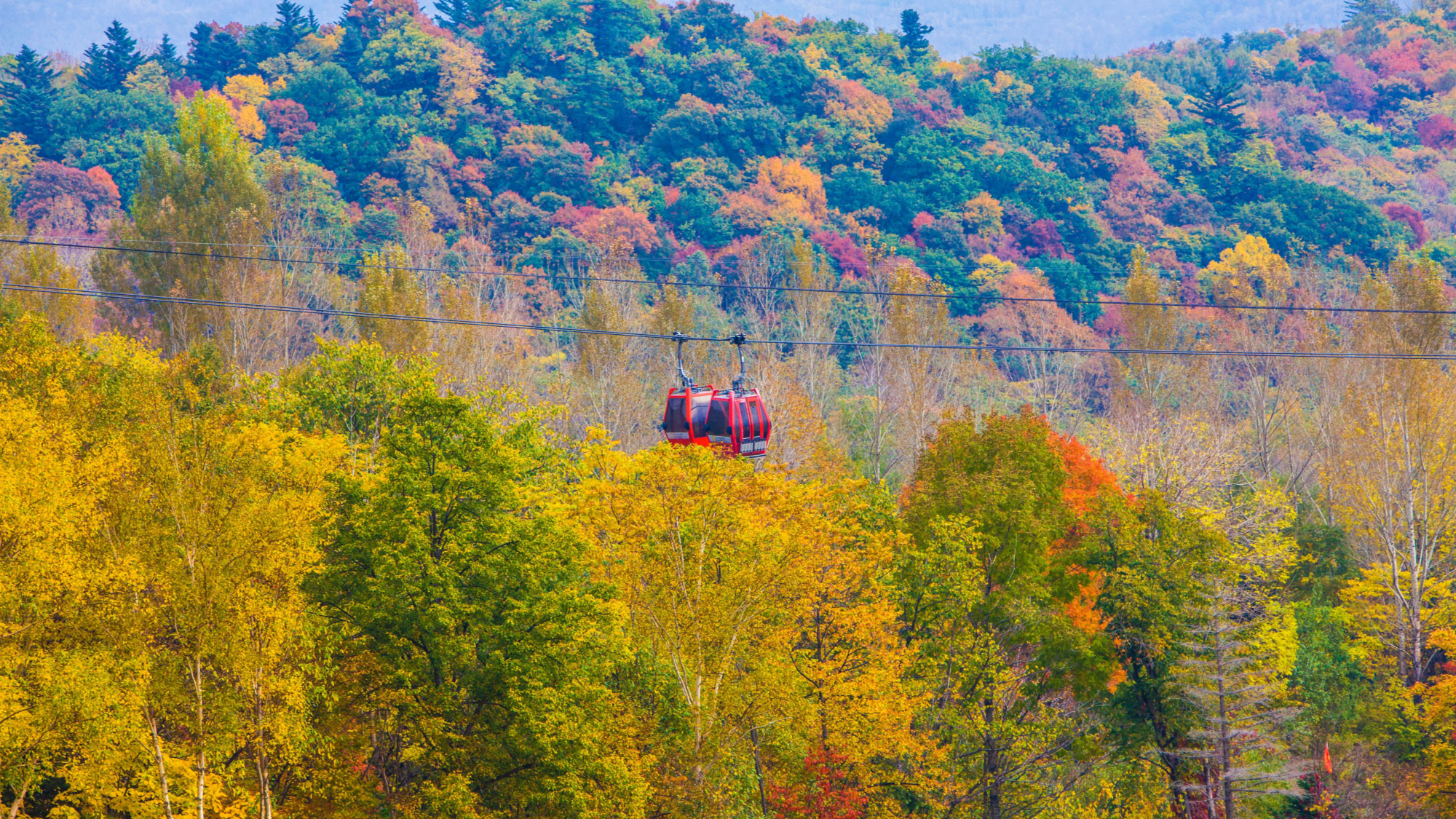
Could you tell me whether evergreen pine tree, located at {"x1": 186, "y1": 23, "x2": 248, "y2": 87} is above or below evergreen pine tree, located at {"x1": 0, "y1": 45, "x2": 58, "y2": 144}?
above

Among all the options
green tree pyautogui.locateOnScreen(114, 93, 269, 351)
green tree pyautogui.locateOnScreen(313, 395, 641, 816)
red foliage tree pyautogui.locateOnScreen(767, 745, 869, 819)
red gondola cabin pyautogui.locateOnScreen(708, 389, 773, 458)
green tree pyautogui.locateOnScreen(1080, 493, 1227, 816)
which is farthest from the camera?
green tree pyautogui.locateOnScreen(114, 93, 269, 351)

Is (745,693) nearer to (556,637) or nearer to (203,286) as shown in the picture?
(556,637)

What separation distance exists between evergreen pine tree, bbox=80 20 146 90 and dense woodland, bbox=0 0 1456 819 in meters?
0.50

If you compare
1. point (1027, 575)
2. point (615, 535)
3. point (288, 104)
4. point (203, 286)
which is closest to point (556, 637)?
point (615, 535)

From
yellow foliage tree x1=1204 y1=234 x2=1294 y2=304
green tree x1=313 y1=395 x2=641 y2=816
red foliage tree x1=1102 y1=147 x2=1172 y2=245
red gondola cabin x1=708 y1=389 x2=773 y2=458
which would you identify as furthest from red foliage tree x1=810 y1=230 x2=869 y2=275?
green tree x1=313 y1=395 x2=641 y2=816

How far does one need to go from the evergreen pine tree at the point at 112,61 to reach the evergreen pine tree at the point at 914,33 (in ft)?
217

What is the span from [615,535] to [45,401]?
12.7m

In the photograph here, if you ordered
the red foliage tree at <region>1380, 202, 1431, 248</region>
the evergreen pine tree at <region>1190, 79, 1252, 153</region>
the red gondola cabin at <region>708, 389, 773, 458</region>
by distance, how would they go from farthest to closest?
the evergreen pine tree at <region>1190, 79, 1252, 153</region> → the red foliage tree at <region>1380, 202, 1431, 248</region> → the red gondola cabin at <region>708, 389, 773, 458</region>

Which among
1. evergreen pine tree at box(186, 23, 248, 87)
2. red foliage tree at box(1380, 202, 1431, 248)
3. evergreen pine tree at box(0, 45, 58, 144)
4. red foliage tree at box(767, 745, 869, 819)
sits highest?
evergreen pine tree at box(186, 23, 248, 87)

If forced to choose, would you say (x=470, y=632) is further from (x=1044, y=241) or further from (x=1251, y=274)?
(x=1044, y=241)

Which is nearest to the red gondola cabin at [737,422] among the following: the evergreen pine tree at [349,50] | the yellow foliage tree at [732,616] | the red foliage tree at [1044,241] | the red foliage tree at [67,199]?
the yellow foliage tree at [732,616]

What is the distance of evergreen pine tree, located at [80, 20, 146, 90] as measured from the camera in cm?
8862

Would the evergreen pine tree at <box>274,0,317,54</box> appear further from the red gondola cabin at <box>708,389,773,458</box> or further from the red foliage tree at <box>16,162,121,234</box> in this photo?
the red gondola cabin at <box>708,389,773,458</box>

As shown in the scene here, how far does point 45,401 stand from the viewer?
2589cm
